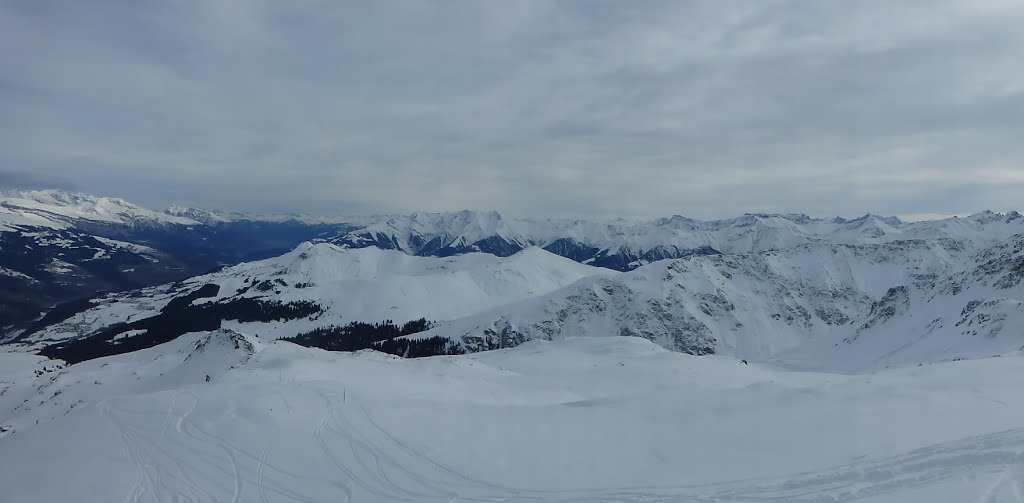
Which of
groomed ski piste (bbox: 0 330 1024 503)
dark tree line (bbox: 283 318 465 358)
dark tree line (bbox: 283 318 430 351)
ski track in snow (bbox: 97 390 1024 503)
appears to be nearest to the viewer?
ski track in snow (bbox: 97 390 1024 503)

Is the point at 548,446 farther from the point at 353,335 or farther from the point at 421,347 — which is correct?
the point at 353,335

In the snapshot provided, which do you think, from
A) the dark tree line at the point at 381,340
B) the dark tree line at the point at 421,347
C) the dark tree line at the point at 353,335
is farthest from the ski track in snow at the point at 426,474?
the dark tree line at the point at 353,335

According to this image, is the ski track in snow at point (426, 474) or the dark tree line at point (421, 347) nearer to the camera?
the ski track in snow at point (426, 474)

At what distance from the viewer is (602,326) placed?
154 m

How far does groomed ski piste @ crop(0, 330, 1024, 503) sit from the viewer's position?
14.9 meters

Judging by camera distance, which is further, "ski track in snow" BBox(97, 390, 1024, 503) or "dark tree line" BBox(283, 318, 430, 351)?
A: "dark tree line" BBox(283, 318, 430, 351)

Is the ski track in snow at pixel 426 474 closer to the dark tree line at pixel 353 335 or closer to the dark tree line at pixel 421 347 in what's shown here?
the dark tree line at pixel 421 347

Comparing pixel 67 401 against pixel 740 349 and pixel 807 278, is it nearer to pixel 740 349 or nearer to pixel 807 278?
pixel 740 349

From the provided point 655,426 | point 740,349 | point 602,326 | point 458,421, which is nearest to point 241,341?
point 458,421

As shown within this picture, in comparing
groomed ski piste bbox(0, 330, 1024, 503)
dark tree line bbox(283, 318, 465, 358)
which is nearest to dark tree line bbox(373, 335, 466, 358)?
dark tree line bbox(283, 318, 465, 358)

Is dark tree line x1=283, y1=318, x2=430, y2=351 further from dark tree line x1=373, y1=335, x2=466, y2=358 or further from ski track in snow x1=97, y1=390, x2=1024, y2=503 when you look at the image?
ski track in snow x1=97, y1=390, x2=1024, y2=503

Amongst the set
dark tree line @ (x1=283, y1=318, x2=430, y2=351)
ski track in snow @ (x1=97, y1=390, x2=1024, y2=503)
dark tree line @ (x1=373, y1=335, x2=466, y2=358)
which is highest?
ski track in snow @ (x1=97, y1=390, x2=1024, y2=503)

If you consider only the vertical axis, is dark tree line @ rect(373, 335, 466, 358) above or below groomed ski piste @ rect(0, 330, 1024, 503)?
below

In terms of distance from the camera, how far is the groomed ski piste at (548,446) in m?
14.9
